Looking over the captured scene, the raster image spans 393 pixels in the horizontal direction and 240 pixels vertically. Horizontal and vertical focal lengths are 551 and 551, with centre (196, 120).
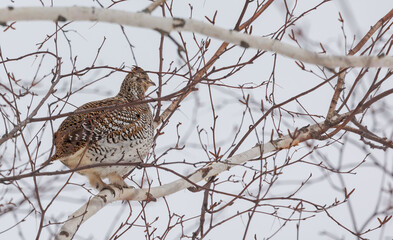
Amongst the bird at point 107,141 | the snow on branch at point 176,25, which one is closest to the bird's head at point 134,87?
the bird at point 107,141

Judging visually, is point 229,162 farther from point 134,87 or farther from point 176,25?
point 134,87

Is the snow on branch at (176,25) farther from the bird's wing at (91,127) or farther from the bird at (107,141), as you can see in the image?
the bird at (107,141)

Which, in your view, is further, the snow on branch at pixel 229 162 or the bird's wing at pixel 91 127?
the bird's wing at pixel 91 127

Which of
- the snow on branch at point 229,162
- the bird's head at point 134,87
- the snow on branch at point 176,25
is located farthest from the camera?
the bird's head at point 134,87

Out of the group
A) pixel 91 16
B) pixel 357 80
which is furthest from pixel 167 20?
pixel 357 80

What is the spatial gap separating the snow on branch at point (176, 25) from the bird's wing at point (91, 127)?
84.0 inches

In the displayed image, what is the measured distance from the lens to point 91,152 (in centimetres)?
486

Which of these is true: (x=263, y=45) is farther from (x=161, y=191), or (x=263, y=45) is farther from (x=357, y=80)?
(x=161, y=191)

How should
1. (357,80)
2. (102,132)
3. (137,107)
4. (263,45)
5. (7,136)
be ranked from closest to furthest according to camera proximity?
(263,45) → (7,136) → (357,80) → (102,132) → (137,107)

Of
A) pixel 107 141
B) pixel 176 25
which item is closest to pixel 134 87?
pixel 107 141

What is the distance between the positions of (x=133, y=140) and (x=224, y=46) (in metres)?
1.27

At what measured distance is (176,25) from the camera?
2443 mm

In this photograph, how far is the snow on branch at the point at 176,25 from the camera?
2291 millimetres

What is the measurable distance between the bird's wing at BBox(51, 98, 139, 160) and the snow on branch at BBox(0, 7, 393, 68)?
213 centimetres
